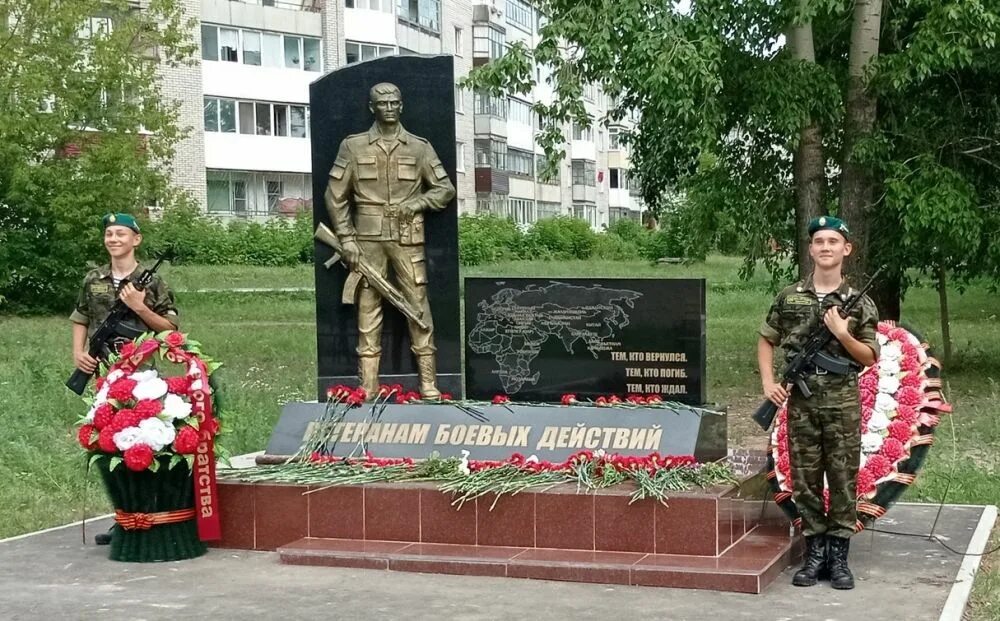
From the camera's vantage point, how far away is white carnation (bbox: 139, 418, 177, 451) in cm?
769

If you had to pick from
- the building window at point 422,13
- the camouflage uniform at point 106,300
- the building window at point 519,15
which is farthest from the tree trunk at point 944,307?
the building window at point 519,15

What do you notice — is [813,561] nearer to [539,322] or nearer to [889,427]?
[889,427]

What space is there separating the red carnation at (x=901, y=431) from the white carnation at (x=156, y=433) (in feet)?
12.7

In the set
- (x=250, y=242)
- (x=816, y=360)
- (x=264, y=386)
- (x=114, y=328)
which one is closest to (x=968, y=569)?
(x=816, y=360)

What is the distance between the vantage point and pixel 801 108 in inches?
590

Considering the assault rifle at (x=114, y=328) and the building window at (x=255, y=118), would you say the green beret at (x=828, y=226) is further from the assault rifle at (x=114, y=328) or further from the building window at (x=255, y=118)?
the building window at (x=255, y=118)

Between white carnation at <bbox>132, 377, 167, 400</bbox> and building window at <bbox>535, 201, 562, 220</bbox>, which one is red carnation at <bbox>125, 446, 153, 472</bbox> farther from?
building window at <bbox>535, 201, 562, 220</bbox>

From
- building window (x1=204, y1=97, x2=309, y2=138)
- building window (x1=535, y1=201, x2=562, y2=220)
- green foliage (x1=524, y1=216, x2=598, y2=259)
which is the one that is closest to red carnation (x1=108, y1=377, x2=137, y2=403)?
building window (x1=204, y1=97, x2=309, y2=138)

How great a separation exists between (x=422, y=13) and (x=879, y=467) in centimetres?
4190

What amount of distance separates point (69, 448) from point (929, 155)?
372 inches

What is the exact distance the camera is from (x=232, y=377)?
17.4 meters

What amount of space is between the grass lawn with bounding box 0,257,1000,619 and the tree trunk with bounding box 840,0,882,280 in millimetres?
2080

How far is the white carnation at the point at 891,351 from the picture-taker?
25.3 ft

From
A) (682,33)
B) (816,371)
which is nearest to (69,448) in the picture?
(682,33)
